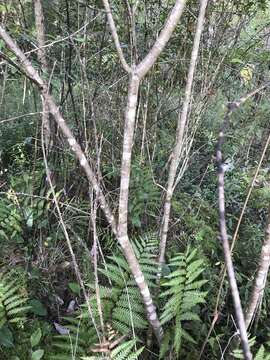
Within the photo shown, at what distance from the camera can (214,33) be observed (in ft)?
7.71

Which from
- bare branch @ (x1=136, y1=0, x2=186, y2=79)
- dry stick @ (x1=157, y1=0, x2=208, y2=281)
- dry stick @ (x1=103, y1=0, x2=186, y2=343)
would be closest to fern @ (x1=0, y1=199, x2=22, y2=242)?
dry stick @ (x1=157, y1=0, x2=208, y2=281)

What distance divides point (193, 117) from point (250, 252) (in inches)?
38.2

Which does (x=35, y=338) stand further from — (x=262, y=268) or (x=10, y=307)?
(x=262, y=268)

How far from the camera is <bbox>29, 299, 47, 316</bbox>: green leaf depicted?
6.53 feet

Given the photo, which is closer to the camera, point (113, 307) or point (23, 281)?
point (113, 307)

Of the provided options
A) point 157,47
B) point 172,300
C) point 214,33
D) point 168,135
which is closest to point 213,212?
point 168,135

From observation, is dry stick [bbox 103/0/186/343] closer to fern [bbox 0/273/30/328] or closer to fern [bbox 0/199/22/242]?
fern [bbox 0/273/30/328]

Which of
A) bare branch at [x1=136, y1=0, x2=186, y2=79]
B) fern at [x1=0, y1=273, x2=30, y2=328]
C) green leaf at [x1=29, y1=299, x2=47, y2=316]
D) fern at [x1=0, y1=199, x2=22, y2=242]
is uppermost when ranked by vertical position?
bare branch at [x1=136, y1=0, x2=186, y2=79]

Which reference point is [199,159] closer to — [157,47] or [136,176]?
[136,176]

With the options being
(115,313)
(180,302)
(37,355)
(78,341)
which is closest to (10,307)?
(37,355)

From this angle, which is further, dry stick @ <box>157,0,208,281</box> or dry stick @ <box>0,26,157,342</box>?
dry stick @ <box>157,0,208,281</box>

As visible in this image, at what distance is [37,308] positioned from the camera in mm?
2000

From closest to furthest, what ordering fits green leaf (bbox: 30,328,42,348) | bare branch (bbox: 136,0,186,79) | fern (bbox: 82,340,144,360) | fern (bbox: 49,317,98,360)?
bare branch (bbox: 136,0,186,79), fern (bbox: 82,340,144,360), fern (bbox: 49,317,98,360), green leaf (bbox: 30,328,42,348)

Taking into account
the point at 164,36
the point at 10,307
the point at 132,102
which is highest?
the point at 164,36
